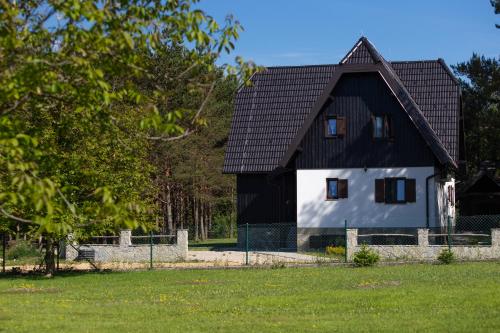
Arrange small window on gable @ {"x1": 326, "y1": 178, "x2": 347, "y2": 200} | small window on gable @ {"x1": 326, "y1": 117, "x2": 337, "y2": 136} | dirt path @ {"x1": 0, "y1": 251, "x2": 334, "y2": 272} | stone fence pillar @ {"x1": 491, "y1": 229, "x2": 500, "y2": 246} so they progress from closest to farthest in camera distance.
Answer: stone fence pillar @ {"x1": 491, "y1": 229, "x2": 500, "y2": 246} < dirt path @ {"x1": 0, "y1": 251, "x2": 334, "y2": 272} < small window on gable @ {"x1": 326, "y1": 117, "x2": 337, "y2": 136} < small window on gable @ {"x1": 326, "y1": 178, "x2": 347, "y2": 200}

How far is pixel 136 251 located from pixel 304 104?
13583 mm

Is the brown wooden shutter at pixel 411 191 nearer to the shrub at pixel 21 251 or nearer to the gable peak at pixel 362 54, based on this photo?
the gable peak at pixel 362 54

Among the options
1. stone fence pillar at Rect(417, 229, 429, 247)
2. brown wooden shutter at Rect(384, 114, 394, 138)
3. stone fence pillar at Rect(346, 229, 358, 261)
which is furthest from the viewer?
brown wooden shutter at Rect(384, 114, 394, 138)

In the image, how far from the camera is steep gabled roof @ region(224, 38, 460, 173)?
38.5m

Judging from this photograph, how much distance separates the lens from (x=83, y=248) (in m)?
36.6

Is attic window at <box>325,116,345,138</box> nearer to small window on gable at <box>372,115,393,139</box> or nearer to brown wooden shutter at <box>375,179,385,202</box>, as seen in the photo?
small window on gable at <box>372,115,393,139</box>

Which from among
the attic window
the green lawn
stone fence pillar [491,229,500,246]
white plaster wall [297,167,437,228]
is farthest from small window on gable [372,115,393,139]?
the green lawn

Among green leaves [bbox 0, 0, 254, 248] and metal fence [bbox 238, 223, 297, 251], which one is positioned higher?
green leaves [bbox 0, 0, 254, 248]

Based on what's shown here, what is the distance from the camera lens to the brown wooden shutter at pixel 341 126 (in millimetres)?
39125

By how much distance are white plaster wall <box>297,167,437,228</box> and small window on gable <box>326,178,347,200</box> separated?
180 millimetres

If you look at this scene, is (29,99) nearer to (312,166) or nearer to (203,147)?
(312,166)

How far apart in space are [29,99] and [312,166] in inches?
1158

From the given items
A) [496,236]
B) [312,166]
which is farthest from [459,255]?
[312,166]

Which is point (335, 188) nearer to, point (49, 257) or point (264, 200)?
point (264, 200)
